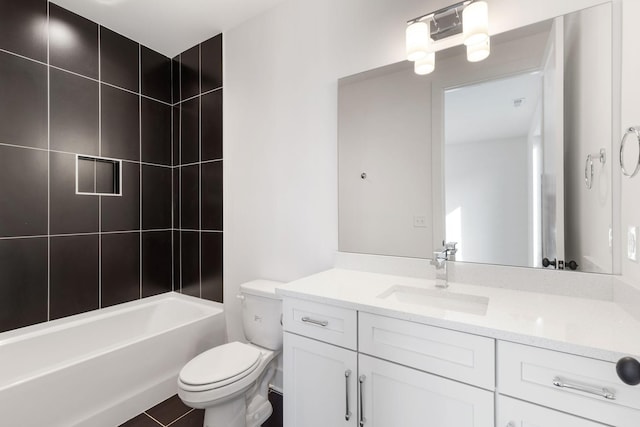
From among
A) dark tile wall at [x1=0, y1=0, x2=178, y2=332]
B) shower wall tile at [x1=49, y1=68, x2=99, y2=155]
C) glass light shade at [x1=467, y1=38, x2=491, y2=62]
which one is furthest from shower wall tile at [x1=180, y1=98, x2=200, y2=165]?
glass light shade at [x1=467, y1=38, x2=491, y2=62]

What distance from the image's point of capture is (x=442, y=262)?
53.5 inches

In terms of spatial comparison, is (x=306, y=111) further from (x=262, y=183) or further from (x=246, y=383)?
(x=246, y=383)

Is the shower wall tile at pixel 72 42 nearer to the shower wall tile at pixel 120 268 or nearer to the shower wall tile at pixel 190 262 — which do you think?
the shower wall tile at pixel 120 268

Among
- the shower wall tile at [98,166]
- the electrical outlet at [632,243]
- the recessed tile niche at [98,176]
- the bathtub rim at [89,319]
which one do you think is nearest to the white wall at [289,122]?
the shower wall tile at [98,166]

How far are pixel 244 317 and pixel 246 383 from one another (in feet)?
1.62

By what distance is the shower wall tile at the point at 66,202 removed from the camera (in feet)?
6.57

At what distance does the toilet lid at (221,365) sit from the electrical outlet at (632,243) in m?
1.65

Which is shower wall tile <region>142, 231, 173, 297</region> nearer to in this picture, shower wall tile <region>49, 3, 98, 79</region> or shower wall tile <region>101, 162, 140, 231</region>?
shower wall tile <region>101, 162, 140, 231</region>

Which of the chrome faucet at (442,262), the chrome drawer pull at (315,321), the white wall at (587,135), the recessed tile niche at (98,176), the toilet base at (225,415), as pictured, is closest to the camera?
the white wall at (587,135)

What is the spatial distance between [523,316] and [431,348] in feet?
1.04

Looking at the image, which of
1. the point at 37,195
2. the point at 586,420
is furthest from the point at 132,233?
the point at 586,420

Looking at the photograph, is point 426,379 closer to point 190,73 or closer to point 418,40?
point 418,40

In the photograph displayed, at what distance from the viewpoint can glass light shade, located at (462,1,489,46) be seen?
1.27 m

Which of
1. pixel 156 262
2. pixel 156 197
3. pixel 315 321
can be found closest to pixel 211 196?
pixel 156 197
